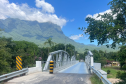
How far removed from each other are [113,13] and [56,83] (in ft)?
17.5

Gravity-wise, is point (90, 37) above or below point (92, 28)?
below

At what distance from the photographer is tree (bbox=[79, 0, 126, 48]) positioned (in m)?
6.50

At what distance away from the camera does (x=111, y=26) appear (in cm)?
671

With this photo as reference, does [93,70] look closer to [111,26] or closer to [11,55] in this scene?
[111,26]

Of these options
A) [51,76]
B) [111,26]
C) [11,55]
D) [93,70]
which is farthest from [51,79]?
[11,55]

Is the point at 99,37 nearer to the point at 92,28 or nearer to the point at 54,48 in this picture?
the point at 92,28

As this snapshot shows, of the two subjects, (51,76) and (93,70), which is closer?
(51,76)

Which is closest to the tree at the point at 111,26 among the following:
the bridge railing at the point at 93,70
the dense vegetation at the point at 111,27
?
the dense vegetation at the point at 111,27

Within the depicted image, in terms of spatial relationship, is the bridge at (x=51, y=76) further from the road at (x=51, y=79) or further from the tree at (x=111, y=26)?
the tree at (x=111, y=26)

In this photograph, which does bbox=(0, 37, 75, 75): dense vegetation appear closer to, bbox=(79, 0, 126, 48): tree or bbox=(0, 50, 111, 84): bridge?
bbox=(0, 50, 111, 84): bridge

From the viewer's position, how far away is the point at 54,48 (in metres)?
62.8

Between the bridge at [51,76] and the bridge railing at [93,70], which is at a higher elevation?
the bridge railing at [93,70]

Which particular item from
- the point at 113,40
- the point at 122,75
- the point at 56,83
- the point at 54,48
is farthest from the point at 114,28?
the point at 54,48

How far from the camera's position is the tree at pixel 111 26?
6.50 meters
